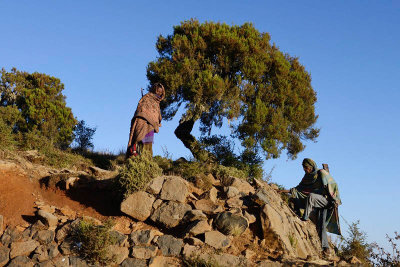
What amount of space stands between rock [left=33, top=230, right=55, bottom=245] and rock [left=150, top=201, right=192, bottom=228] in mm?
2460

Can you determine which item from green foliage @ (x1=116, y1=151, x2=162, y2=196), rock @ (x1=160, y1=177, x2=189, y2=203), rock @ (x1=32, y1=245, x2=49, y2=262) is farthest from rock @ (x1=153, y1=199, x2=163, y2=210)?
rock @ (x1=32, y1=245, x2=49, y2=262)

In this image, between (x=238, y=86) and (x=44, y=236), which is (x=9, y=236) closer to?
(x=44, y=236)

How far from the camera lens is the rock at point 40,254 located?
882cm

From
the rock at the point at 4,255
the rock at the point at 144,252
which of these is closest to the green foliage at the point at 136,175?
the rock at the point at 144,252

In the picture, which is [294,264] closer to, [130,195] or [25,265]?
[130,195]

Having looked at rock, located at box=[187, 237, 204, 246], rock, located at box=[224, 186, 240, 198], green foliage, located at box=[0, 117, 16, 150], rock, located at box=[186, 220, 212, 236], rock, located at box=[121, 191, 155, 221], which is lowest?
rock, located at box=[187, 237, 204, 246]

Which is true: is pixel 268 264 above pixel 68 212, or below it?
below

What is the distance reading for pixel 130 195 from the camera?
34.1 ft

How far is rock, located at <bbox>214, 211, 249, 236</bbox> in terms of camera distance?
965 centimetres

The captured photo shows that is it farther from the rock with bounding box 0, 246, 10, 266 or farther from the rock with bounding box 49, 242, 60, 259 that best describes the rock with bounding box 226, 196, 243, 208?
the rock with bounding box 0, 246, 10, 266

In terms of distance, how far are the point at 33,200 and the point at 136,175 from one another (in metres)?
3.00

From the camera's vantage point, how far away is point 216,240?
9352 mm

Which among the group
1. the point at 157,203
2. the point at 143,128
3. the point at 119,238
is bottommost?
the point at 119,238

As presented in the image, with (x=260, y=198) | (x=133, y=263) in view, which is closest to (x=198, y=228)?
(x=133, y=263)
